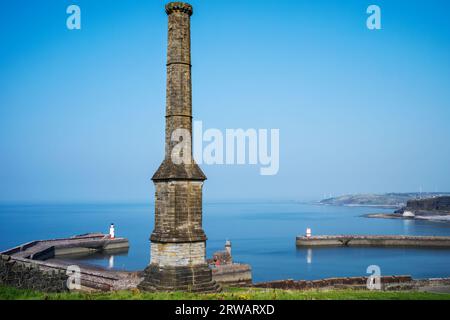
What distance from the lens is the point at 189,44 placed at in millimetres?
15914

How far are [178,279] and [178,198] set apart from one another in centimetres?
291

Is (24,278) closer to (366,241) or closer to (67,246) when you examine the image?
(67,246)

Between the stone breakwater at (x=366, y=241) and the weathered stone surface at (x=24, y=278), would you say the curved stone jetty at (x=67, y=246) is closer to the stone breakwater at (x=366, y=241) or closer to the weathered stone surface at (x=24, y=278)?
the weathered stone surface at (x=24, y=278)

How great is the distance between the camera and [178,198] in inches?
590

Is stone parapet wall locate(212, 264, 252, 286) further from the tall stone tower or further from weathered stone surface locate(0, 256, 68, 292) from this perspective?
weathered stone surface locate(0, 256, 68, 292)

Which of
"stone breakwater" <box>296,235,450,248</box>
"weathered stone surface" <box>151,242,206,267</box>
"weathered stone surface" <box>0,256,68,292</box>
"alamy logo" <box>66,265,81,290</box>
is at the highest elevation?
"weathered stone surface" <box>151,242,206,267</box>

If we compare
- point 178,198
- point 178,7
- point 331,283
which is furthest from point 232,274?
point 178,7

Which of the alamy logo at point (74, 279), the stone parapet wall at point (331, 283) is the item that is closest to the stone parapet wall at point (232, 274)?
the stone parapet wall at point (331, 283)

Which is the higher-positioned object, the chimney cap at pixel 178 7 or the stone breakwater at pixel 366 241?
the chimney cap at pixel 178 7

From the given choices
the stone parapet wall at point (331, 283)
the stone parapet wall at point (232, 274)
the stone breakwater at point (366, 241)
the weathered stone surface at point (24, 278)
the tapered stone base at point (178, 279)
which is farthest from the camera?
the stone breakwater at point (366, 241)

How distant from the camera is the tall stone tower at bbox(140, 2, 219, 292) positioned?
580 inches

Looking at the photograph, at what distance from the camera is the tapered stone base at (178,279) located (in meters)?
14.5

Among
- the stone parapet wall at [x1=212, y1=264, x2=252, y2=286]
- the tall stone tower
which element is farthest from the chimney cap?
the stone parapet wall at [x1=212, y1=264, x2=252, y2=286]
